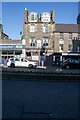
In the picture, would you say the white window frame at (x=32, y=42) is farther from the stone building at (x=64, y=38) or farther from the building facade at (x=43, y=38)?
the stone building at (x=64, y=38)

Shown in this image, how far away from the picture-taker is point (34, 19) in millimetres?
52438

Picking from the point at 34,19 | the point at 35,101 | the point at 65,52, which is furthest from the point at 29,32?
the point at 35,101

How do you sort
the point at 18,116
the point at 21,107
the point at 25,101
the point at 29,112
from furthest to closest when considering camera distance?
the point at 25,101 → the point at 21,107 → the point at 29,112 → the point at 18,116

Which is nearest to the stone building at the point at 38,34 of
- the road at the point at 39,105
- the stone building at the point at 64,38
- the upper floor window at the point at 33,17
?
the upper floor window at the point at 33,17

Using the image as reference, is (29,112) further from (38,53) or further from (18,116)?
(38,53)

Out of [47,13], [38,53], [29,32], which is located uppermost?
[47,13]

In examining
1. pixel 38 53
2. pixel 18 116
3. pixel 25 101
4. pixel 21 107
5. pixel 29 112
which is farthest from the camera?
pixel 38 53

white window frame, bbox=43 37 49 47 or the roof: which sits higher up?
the roof

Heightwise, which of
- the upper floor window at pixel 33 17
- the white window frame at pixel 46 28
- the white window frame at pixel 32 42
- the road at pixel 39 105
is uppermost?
the upper floor window at pixel 33 17

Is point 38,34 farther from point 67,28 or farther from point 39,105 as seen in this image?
point 39,105

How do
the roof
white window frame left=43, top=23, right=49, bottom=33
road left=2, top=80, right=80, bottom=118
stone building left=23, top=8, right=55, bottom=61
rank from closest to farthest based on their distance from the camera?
road left=2, top=80, right=80, bottom=118
stone building left=23, top=8, right=55, bottom=61
white window frame left=43, top=23, right=49, bottom=33
the roof

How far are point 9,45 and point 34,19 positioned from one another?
6.64 meters

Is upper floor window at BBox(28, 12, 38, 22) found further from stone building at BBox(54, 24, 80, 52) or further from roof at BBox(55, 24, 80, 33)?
stone building at BBox(54, 24, 80, 52)

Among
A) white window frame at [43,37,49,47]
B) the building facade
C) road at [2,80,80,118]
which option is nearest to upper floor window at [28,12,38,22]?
the building facade
